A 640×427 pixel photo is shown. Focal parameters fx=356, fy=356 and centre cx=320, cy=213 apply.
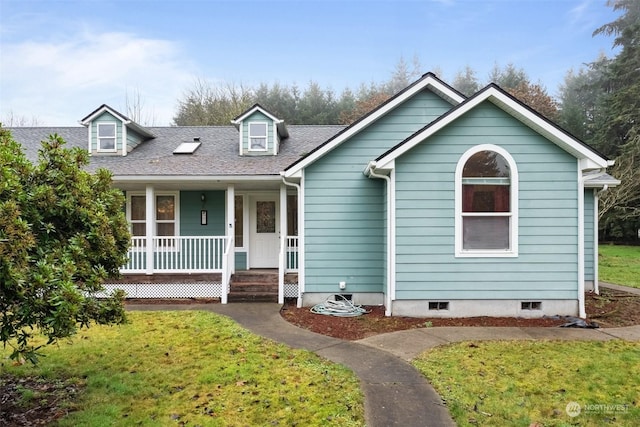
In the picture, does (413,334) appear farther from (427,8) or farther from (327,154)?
(427,8)

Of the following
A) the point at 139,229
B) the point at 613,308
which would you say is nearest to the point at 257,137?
the point at 139,229

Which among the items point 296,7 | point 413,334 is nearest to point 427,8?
point 296,7

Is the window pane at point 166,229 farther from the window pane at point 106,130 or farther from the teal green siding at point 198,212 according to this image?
the window pane at point 106,130

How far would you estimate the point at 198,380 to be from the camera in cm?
437

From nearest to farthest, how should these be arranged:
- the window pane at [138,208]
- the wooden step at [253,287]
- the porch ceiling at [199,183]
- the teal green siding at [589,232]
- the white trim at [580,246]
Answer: the white trim at [580,246]
the wooden step at [253,287]
the porch ceiling at [199,183]
the teal green siding at [589,232]
the window pane at [138,208]

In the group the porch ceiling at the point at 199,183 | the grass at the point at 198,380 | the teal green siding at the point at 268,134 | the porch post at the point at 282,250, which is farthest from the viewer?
the teal green siding at the point at 268,134

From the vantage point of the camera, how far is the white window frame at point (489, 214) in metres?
6.93

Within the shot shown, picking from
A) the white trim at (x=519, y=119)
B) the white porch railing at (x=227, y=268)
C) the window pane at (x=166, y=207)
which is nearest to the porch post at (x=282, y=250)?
the white porch railing at (x=227, y=268)

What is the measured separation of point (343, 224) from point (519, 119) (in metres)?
4.13

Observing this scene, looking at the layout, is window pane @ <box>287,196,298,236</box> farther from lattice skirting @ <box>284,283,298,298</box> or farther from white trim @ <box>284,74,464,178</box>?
white trim @ <box>284,74,464,178</box>

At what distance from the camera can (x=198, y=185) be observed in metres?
9.90

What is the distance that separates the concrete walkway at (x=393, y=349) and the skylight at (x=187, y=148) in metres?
5.04

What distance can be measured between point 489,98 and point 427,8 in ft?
40.4

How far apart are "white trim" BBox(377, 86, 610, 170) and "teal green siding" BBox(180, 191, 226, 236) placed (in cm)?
554
